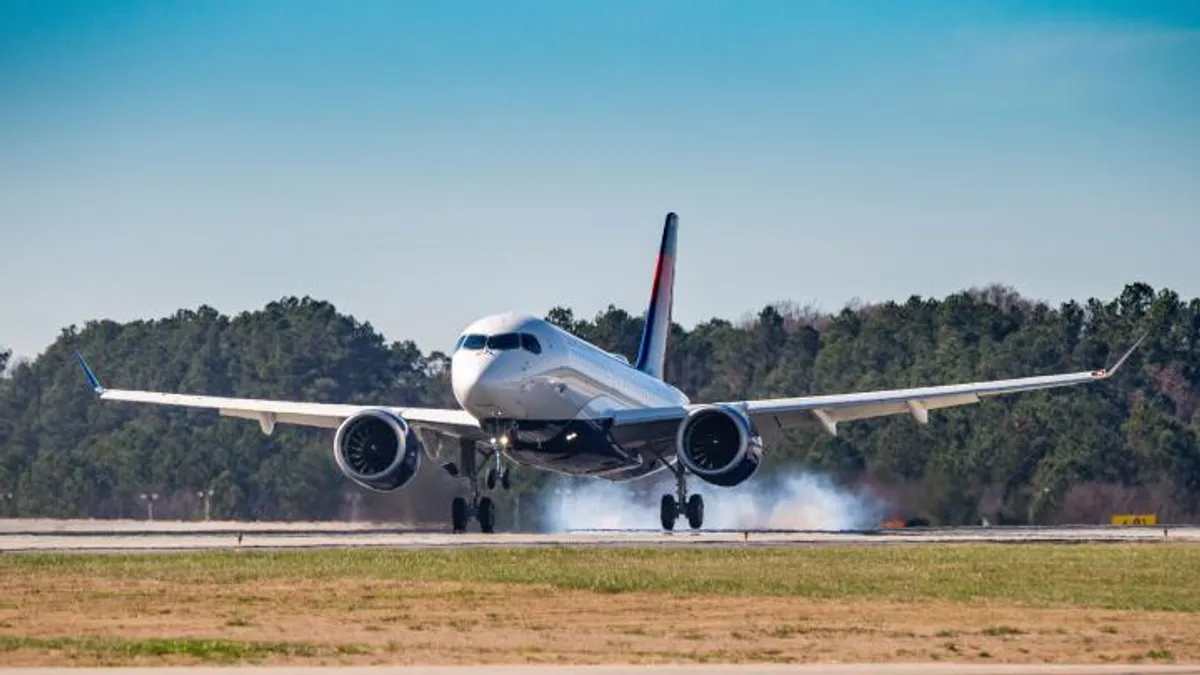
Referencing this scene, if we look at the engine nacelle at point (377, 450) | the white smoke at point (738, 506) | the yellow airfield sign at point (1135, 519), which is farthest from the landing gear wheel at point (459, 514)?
the yellow airfield sign at point (1135, 519)

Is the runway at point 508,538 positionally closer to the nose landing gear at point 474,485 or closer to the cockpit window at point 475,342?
the nose landing gear at point 474,485

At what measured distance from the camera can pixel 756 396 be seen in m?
112

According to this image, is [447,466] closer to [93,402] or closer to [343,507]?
[343,507]

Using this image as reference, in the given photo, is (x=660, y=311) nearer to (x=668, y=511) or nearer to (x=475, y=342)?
(x=668, y=511)

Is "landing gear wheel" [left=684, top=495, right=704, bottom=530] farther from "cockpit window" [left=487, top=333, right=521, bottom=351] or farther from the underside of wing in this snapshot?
"cockpit window" [left=487, top=333, right=521, bottom=351]

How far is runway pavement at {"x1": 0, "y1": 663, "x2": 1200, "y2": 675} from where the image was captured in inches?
1121

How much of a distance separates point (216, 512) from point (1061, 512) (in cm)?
3142

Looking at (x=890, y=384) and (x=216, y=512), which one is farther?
(x=890, y=384)

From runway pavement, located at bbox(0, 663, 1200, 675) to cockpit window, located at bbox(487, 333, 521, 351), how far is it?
112 feet

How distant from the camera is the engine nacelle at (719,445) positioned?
218ft

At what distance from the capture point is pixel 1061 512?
81.8 meters

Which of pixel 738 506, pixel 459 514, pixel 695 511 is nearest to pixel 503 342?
pixel 459 514

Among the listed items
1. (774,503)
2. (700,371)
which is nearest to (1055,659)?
(774,503)

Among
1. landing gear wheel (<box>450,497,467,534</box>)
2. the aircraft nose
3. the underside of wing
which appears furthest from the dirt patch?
the underside of wing
